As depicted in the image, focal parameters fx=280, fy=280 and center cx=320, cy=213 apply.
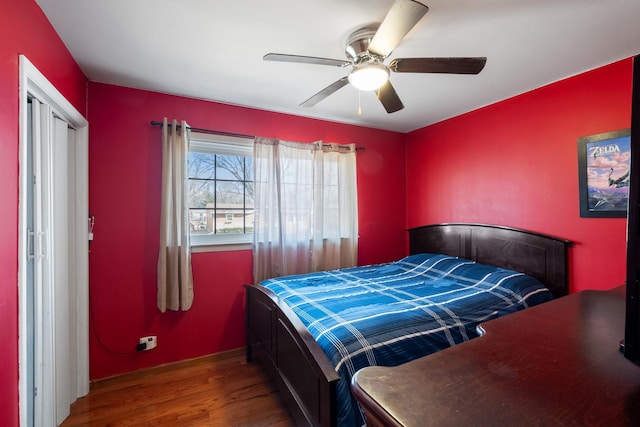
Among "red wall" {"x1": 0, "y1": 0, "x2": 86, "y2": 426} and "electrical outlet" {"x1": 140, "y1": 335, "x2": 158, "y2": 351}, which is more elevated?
"red wall" {"x1": 0, "y1": 0, "x2": 86, "y2": 426}

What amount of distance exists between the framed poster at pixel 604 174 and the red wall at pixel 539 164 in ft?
0.17

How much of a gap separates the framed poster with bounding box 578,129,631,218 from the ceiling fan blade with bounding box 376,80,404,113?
5.07 feet

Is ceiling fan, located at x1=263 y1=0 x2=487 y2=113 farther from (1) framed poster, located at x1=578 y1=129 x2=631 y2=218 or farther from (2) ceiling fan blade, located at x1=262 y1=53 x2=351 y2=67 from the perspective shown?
(1) framed poster, located at x1=578 y1=129 x2=631 y2=218

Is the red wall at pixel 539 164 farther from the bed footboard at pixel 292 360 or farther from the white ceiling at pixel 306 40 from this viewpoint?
the bed footboard at pixel 292 360

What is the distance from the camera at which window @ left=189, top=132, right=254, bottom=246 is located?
2781mm

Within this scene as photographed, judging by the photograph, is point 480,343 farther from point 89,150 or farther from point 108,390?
point 89,150

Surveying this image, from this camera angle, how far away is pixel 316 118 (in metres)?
3.25

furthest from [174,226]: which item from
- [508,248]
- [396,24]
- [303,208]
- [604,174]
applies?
[604,174]

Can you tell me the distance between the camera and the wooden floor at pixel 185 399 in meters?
1.87

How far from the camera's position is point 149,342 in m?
2.42

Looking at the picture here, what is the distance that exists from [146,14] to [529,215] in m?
3.26

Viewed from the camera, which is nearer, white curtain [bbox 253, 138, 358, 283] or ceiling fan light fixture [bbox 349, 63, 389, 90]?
ceiling fan light fixture [bbox 349, 63, 389, 90]

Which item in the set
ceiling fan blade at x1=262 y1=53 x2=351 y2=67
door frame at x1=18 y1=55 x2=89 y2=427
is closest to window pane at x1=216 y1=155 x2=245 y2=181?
door frame at x1=18 y1=55 x2=89 y2=427

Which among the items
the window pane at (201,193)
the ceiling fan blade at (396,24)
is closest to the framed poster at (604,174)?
the ceiling fan blade at (396,24)
